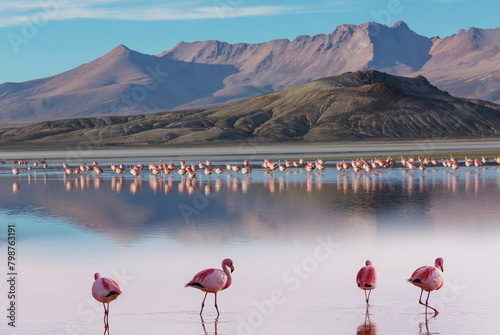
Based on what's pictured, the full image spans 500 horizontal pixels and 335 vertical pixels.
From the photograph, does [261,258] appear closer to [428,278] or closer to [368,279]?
[368,279]

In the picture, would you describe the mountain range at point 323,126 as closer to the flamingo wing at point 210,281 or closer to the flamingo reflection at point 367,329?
the flamingo wing at point 210,281

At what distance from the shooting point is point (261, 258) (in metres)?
16.5

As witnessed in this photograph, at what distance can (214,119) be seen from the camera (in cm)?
19688

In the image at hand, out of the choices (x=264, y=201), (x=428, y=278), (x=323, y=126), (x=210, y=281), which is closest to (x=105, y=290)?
(x=210, y=281)

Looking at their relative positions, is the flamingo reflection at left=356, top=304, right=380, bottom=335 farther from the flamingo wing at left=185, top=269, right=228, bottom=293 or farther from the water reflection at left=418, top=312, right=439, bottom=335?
the flamingo wing at left=185, top=269, right=228, bottom=293

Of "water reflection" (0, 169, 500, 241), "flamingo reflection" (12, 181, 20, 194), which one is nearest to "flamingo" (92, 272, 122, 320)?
"water reflection" (0, 169, 500, 241)

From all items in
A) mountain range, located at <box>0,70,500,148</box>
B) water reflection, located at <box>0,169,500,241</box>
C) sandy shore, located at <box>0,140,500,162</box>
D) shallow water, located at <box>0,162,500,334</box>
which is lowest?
shallow water, located at <box>0,162,500,334</box>

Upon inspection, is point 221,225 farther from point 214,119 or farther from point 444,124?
point 214,119

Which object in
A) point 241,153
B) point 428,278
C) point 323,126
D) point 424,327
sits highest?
point 323,126

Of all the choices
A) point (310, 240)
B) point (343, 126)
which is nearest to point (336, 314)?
point (310, 240)

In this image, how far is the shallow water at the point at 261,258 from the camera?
12000mm

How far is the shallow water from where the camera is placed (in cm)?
1200

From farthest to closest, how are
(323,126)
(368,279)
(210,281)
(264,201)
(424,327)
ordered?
(323,126) → (264,201) → (210,281) → (368,279) → (424,327)

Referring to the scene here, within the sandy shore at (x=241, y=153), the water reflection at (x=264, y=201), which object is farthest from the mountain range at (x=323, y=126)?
the water reflection at (x=264, y=201)
